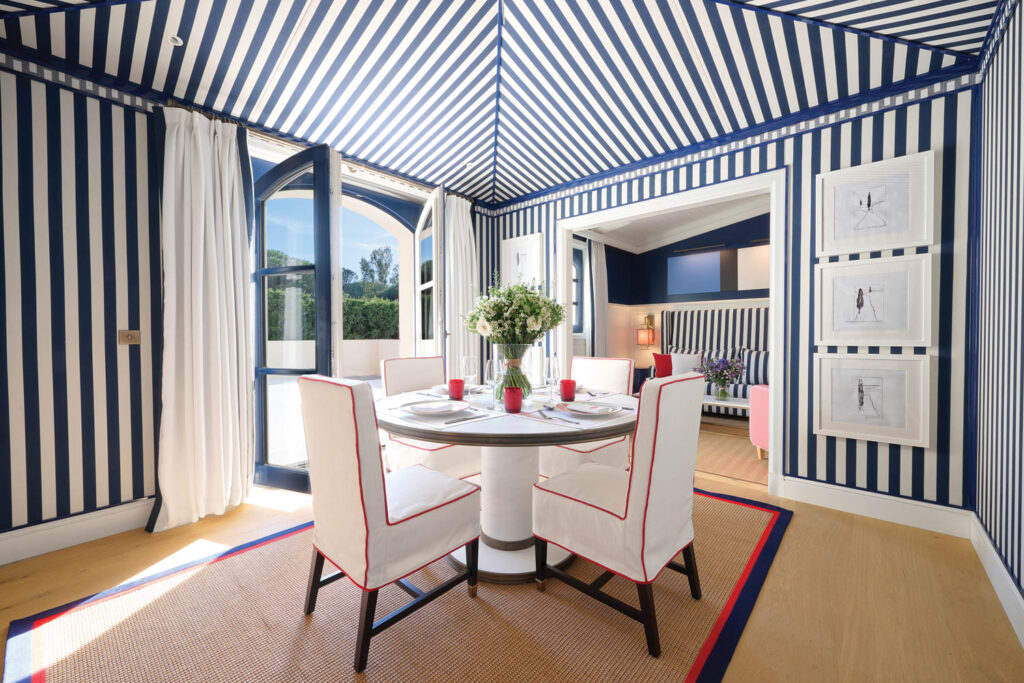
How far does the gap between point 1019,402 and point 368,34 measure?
11.4ft

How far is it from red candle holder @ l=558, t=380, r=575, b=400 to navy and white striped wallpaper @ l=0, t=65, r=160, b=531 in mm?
2447

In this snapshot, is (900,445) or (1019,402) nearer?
(1019,402)

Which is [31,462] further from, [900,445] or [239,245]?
[900,445]

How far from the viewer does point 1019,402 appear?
5.49 ft

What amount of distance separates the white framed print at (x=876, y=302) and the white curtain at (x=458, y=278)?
283cm

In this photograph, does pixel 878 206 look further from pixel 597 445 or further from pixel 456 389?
pixel 456 389

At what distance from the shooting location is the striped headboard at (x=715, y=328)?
5.45 meters

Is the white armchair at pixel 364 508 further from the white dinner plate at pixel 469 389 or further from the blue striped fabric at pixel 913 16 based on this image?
the blue striped fabric at pixel 913 16

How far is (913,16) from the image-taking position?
6.52ft

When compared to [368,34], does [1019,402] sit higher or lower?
lower

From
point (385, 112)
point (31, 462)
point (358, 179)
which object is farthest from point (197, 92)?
point (31, 462)

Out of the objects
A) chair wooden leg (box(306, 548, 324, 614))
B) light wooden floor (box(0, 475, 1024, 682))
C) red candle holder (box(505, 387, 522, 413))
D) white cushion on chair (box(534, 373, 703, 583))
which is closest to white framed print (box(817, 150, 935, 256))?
light wooden floor (box(0, 475, 1024, 682))

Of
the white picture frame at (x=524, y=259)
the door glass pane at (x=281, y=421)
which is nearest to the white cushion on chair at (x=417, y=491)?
the door glass pane at (x=281, y=421)

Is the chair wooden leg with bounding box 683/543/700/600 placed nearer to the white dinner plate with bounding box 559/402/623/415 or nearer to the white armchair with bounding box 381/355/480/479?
the white dinner plate with bounding box 559/402/623/415
